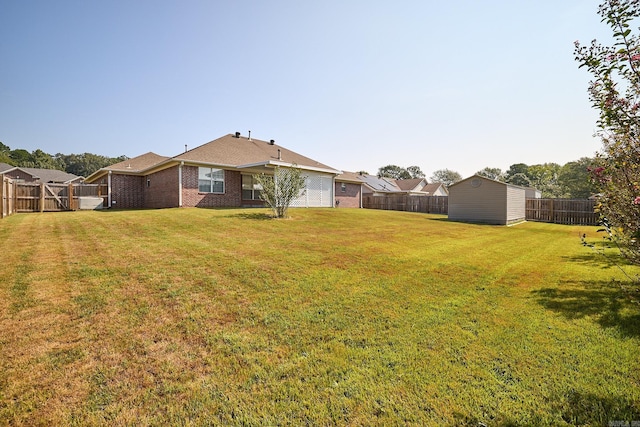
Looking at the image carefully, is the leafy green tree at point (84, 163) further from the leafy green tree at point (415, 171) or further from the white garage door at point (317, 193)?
the leafy green tree at point (415, 171)

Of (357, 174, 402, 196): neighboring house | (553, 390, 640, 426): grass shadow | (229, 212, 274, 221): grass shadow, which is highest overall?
(357, 174, 402, 196): neighboring house

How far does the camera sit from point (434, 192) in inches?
1650

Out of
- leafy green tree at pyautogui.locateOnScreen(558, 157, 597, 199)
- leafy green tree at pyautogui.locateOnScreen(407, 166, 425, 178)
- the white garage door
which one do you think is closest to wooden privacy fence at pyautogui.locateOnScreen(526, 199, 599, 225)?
the white garage door

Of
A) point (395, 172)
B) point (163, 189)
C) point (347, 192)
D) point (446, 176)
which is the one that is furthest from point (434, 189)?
point (446, 176)

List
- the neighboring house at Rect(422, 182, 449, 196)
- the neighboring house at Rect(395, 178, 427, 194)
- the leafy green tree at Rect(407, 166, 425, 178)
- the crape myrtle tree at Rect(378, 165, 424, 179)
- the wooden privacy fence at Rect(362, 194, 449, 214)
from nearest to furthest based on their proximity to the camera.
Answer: the wooden privacy fence at Rect(362, 194, 449, 214) → the neighboring house at Rect(395, 178, 427, 194) → the neighboring house at Rect(422, 182, 449, 196) → the crape myrtle tree at Rect(378, 165, 424, 179) → the leafy green tree at Rect(407, 166, 425, 178)

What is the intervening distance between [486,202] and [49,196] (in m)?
27.5

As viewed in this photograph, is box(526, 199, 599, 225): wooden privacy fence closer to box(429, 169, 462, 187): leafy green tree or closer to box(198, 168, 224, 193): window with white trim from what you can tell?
box(198, 168, 224, 193): window with white trim

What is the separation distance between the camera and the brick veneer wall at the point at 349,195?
90.0 ft

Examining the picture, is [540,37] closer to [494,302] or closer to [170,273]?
[494,302]

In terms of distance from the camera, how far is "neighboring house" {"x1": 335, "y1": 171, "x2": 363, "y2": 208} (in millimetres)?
27328

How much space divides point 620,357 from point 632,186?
170 cm

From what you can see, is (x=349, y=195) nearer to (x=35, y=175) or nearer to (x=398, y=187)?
(x=398, y=187)

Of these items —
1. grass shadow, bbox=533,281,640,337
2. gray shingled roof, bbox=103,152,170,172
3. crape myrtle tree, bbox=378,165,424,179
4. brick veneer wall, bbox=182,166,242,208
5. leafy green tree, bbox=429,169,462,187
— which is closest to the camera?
grass shadow, bbox=533,281,640,337

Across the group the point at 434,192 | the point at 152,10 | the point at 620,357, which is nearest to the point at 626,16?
the point at 620,357
